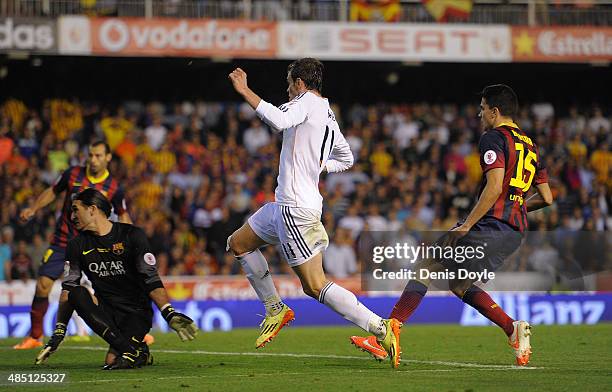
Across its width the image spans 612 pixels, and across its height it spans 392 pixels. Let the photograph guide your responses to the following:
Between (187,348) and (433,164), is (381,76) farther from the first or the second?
(187,348)

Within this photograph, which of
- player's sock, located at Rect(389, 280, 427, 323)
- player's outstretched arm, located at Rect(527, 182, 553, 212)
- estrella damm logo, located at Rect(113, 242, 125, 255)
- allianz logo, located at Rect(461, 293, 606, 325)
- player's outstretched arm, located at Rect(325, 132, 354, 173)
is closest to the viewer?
estrella damm logo, located at Rect(113, 242, 125, 255)

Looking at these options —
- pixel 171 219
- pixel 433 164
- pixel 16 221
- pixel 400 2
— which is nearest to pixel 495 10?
pixel 400 2

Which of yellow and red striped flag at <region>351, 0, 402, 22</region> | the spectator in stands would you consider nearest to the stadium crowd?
the spectator in stands

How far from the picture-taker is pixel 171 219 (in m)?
22.0

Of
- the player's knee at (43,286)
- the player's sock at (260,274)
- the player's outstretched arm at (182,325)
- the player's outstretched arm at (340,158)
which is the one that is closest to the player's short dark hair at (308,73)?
the player's outstretched arm at (340,158)

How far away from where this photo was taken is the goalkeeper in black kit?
376 inches

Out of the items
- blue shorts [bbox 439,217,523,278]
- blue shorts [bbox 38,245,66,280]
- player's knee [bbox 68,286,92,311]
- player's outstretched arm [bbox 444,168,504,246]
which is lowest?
player's knee [bbox 68,286,92,311]

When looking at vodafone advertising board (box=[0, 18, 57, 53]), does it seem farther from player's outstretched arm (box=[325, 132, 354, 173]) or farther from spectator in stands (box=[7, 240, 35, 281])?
player's outstretched arm (box=[325, 132, 354, 173])

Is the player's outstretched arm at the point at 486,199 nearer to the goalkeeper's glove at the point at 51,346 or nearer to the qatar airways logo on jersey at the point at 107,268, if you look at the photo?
the qatar airways logo on jersey at the point at 107,268

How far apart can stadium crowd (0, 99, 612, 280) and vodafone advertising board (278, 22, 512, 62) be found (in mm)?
1879

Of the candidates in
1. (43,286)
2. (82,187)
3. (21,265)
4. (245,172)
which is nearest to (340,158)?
(82,187)

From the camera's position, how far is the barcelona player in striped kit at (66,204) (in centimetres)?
1259

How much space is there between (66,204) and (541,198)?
5510mm

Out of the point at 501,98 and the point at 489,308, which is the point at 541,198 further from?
the point at 489,308
